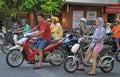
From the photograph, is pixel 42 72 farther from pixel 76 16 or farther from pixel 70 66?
pixel 76 16

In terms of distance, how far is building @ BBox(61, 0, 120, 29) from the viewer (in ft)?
101

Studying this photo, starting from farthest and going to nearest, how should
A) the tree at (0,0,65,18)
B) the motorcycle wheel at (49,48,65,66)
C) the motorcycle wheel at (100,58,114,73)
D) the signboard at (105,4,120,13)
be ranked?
the signboard at (105,4,120,13)
the tree at (0,0,65,18)
the motorcycle wheel at (49,48,65,66)
the motorcycle wheel at (100,58,114,73)

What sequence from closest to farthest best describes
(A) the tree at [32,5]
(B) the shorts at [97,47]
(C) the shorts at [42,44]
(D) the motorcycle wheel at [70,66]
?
1. (B) the shorts at [97,47]
2. (D) the motorcycle wheel at [70,66]
3. (C) the shorts at [42,44]
4. (A) the tree at [32,5]

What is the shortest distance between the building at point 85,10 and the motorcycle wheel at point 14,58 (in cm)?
1840

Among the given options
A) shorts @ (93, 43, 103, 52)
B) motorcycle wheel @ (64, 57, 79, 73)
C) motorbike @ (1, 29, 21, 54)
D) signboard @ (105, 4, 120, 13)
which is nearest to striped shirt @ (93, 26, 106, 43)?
shorts @ (93, 43, 103, 52)

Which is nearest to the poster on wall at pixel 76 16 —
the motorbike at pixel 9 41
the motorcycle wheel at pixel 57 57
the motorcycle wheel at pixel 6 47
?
the motorbike at pixel 9 41

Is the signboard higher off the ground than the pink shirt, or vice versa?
the signboard

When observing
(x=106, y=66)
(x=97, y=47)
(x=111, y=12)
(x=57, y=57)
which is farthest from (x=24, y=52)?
(x=111, y=12)

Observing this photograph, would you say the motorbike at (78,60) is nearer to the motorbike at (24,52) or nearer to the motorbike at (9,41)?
the motorbike at (24,52)

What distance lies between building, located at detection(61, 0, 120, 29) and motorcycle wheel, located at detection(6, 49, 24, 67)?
18.4 m

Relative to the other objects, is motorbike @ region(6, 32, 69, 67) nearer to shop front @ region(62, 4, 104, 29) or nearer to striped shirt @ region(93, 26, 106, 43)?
striped shirt @ region(93, 26, 106, 43)

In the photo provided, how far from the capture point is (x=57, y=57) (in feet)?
42.2

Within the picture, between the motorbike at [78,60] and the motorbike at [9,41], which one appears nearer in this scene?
the motorbike at [78,60]

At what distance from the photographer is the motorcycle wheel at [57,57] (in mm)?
12757
